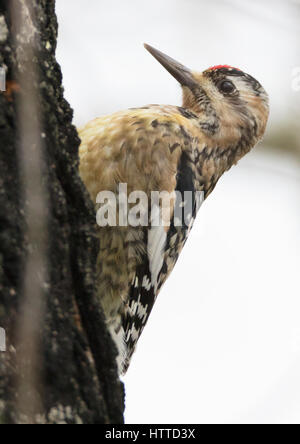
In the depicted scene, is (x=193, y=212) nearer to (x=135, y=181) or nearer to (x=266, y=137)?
(x=135, y=181)

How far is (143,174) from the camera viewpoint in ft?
11.3

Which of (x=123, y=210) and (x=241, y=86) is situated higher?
(x=241, y=86)

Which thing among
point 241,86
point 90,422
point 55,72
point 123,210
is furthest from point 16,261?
point 241,86

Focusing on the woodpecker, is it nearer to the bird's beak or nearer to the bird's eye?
the bird's beak

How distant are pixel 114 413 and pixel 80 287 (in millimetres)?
416

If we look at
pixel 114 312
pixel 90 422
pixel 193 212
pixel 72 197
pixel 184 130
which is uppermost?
pixel 184 130

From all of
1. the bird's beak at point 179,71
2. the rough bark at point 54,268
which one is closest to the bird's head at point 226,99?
the bird's beak at point 179,71

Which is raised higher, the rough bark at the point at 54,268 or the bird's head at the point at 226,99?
the bird's head at the point at 226,99

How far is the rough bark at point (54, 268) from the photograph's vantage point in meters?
1.80

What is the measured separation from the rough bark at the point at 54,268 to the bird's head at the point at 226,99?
206cm

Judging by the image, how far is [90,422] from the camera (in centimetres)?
196

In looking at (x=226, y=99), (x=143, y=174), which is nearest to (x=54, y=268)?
(x=143, y=174)

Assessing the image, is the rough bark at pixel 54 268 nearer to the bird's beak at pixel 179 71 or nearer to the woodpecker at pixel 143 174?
the woodpecker at pixel 143 174
